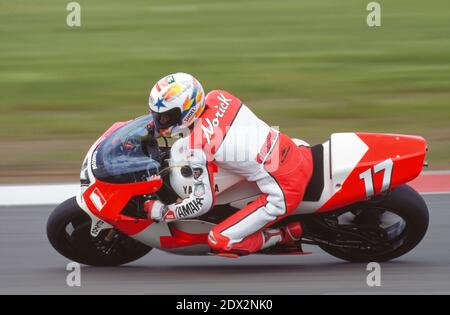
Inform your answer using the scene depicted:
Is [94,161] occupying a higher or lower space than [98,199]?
higher

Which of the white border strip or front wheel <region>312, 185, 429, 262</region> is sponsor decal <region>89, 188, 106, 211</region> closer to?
front wheel <region>312, 185, 429, 262</region>

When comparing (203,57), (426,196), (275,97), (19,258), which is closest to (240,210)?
(19,258)

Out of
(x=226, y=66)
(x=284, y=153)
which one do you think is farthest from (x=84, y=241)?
(x=226, y=66)

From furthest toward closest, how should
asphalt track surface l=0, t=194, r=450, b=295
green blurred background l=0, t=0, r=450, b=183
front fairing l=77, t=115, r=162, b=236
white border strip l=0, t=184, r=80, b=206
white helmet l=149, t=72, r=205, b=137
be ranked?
green blurred background l=0, t=0, r=450, b=183, white border strip l=0, t=184, r=80, b=206, asphalt track surface l=0, t=194, r=450, b=295, front fairing l=77, t=115, r=162, b=236, white helmet l=149, t=72, r=205, b=137

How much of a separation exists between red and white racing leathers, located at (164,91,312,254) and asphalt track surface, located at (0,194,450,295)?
318mm

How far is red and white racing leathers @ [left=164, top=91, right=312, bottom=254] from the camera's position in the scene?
18.2 feet

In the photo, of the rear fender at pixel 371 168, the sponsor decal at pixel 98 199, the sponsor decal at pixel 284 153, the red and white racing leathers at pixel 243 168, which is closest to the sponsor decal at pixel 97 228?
the sponsor decal at pixel 98 199

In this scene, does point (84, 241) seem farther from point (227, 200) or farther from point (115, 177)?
point (227, 200)

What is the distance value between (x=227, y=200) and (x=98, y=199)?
87 cm

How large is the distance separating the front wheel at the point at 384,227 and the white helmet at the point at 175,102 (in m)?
1.32

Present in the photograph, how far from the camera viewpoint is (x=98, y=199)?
5746mm

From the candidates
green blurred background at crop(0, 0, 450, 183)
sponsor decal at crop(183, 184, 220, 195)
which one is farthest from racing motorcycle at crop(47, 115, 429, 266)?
green blurred background at crop(0, 0, 450, 183)

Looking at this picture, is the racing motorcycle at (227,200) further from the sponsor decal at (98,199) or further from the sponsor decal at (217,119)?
the sponsor decal at (217,119)
